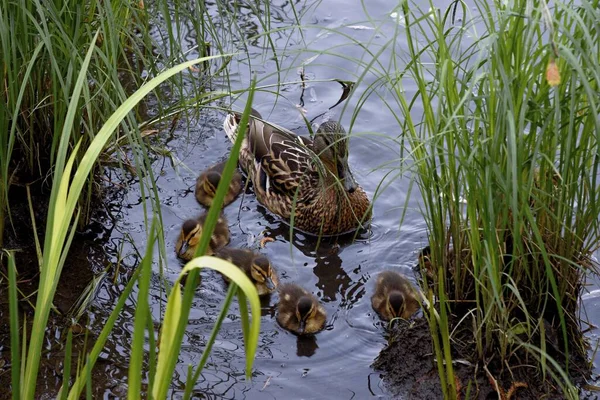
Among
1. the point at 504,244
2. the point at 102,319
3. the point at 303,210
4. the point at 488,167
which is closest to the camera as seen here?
the point at 488,167

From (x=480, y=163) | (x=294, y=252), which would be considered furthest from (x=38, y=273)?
(x=480, y=163)

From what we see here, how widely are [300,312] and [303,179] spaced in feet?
4.40

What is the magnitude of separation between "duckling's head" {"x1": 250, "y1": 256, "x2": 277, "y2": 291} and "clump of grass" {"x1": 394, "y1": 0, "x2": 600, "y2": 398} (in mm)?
993

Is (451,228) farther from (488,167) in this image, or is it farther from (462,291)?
(488,167)

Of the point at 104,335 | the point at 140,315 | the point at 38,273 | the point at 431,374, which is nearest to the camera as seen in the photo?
the point at 140,315

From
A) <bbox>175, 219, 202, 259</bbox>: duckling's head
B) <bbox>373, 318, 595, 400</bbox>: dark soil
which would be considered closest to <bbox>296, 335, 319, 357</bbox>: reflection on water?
<bbox>373, 318, 595, 400</bbox>: dark soil

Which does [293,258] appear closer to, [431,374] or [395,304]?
[395,304]

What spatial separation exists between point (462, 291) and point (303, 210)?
5.93 feet

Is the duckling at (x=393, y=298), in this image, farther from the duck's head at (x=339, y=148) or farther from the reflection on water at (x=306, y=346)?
the duck's head at (x=339, y=148)

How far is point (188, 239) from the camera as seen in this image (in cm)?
423

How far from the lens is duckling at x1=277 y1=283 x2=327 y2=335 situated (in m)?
3.68

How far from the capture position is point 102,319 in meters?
3.49

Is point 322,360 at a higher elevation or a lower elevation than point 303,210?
lower

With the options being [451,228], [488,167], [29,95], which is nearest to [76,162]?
[29,95]
